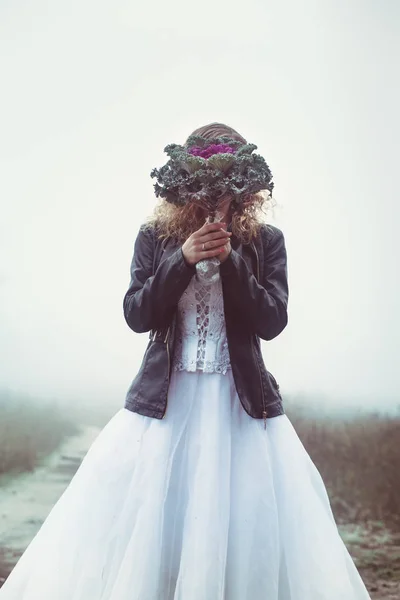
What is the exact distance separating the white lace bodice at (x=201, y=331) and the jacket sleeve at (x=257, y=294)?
6cm

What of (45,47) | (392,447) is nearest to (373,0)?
(45,47)

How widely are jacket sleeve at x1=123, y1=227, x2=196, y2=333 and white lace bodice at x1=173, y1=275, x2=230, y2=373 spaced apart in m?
0.04

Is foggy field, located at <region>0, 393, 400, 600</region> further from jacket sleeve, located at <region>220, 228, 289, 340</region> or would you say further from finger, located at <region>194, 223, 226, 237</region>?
finger, located at <region>194, 223, 226, 237</region>

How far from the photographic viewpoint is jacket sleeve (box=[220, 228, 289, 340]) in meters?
1.18

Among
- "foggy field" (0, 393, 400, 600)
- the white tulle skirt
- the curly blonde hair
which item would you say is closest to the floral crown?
the curly blonde hair

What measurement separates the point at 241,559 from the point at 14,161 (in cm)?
204

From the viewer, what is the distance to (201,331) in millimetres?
1266

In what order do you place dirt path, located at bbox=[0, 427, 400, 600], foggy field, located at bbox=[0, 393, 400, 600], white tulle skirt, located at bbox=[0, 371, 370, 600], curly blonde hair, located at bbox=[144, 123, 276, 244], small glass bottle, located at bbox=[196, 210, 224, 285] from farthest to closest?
foggy field, located at bbox=[0, 393, 400, 600] → dirt path, located at bbox=[0, 427, 400, 600] → curly blonde hair, located at bbox=[144, 123, 276, 244] → small glass bottle, located at bbox=[196, 210, 224, 285] → white tulle skirt, located at bbox=[0, 371, 370, 600]

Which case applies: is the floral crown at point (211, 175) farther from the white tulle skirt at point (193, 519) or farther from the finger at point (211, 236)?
the white tulle skirt at point (193, 519)

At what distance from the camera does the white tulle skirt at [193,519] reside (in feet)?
3.47

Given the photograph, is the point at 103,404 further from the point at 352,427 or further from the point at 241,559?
the point at 241,559

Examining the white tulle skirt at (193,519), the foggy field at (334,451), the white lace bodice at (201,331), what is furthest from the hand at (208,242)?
the foggy field at (334,451)

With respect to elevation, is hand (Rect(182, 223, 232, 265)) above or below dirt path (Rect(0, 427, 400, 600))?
above

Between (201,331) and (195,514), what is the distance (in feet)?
1.26
